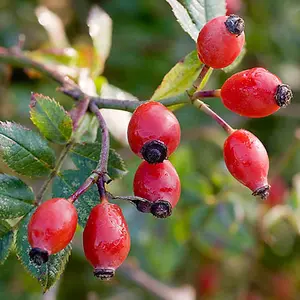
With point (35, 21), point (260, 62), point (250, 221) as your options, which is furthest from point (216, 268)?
point (35, 21)

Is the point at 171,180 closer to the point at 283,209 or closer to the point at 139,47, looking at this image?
the point at 283,209

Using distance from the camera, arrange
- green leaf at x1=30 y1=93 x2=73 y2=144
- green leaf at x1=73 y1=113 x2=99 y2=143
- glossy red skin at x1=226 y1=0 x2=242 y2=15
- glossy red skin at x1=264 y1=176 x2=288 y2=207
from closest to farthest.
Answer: green leaf at x1=30 y1=93 x2=73 y2=144 < green leaf at x1=73 y1=113 x2=99 y2=143 < glossy red skin at x1=264 y1=176 x2=288 y2=207 < glossy red skin at x1=226 y1=0 x2=242 y2=15

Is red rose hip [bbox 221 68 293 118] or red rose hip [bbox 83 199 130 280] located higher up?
red rose hip [bbox 221 68 293 118]

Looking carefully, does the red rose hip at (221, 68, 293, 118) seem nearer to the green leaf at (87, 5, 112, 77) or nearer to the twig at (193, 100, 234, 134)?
the twig at (193, 100, 234, 134)

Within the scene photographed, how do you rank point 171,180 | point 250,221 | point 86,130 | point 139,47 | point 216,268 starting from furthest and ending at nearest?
A: point 139,47, point 216,268, point 250,221, point 86,130, point 171,180

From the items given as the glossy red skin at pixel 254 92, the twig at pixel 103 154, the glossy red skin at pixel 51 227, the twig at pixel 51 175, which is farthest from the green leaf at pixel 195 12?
the glossy red skin at pixel 51 227

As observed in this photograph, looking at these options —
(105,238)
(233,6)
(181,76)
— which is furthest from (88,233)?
(233,6)

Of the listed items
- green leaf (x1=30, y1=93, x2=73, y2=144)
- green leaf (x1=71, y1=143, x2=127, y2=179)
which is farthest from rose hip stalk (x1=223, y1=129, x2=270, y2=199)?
green leaf (x1=30, y1=93, x2=73, y2=144)
